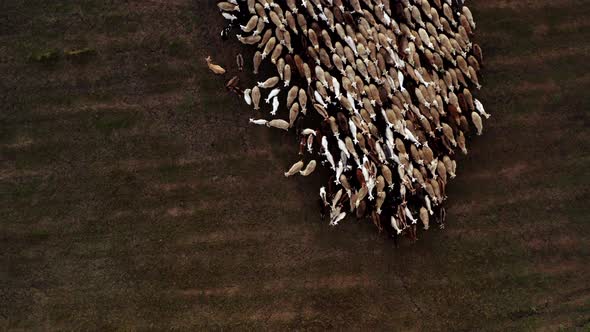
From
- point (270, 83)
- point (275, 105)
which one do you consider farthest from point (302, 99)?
point (270, 83)

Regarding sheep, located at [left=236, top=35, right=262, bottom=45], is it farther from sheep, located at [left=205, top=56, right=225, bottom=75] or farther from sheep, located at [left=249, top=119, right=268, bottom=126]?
sheep, located at [left=249, top=119, right=268, bottom=126]

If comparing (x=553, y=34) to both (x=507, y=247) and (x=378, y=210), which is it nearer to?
(x=507, y=247)

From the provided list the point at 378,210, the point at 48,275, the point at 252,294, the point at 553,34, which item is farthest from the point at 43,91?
the point at 553,34

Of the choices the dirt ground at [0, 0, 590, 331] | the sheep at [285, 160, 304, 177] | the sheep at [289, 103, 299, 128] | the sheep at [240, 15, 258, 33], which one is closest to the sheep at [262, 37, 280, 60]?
the sheep at [240, 15, 258, 33]

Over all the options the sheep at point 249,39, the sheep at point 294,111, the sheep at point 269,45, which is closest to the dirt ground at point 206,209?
the sheep at point 249,39

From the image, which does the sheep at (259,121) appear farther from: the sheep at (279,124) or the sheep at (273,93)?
the sheep at (273,93)
